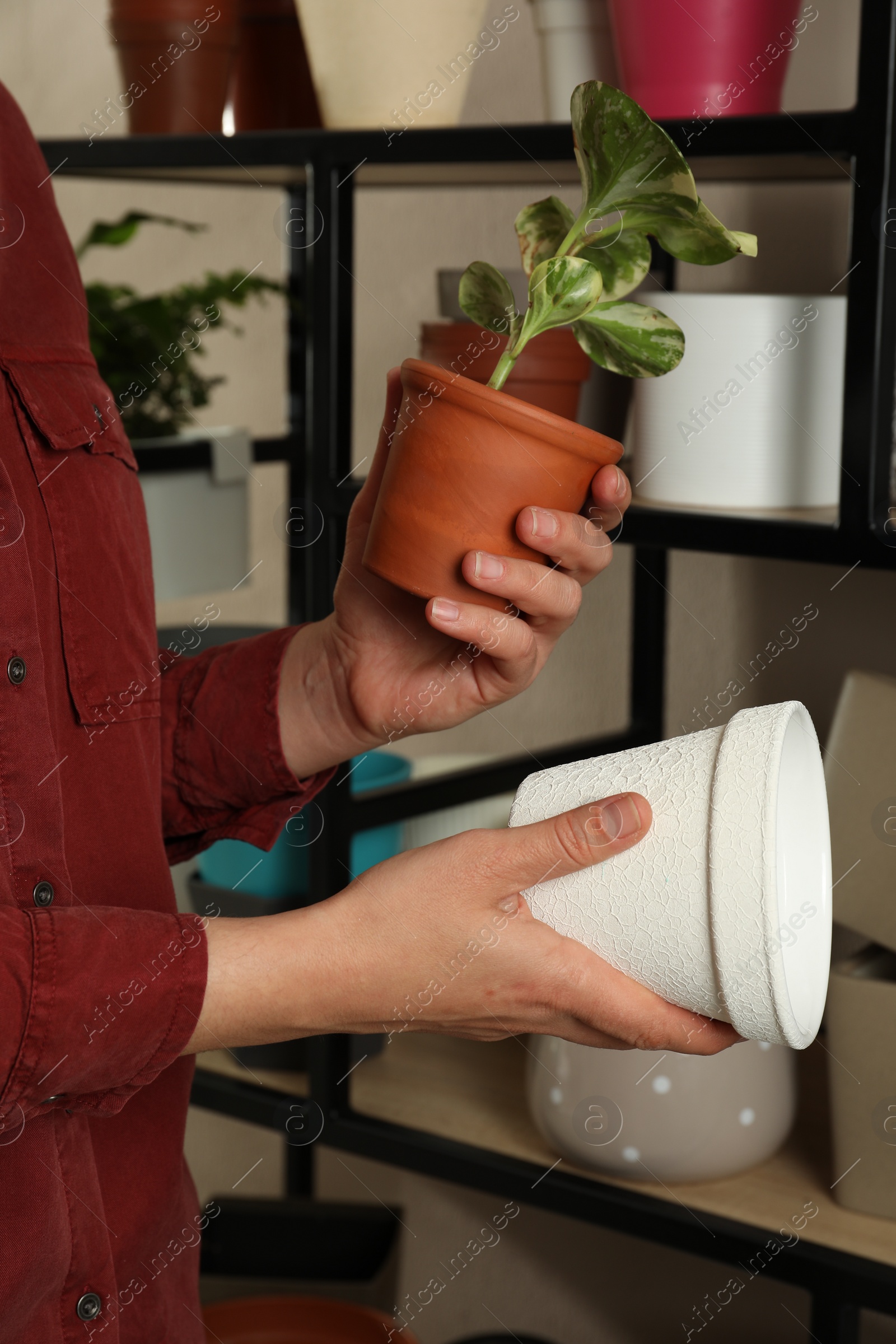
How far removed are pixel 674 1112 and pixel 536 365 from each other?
1.91 ft

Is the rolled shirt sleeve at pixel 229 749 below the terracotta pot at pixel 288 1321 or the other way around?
the other way around

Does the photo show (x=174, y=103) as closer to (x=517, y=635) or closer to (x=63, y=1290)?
(x=517, y=635)

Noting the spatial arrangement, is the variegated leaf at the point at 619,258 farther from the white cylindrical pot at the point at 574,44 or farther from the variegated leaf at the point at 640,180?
the white cylindrical pot at the point at 574,44

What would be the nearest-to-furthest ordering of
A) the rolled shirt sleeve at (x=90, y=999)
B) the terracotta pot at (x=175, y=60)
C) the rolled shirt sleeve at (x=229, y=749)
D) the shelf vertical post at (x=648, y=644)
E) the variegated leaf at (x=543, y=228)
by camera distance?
the rolled shirt sleeve at (x=90, y=999)
the variegated leaf at (x=543, y=228)
the rolled shirt sleeve at (x=229, y=749)
the terracotta pot at (x=175, y=60)
the shelf vertical post at (x=648, y=644)

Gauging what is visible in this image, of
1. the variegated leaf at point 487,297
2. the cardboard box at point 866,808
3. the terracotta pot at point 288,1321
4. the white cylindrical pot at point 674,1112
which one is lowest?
the terracotta pot at point 288,1321

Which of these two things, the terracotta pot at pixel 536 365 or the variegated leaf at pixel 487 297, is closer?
the variegated leaf at pixel 487 297

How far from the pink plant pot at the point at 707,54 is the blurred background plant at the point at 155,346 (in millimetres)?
633

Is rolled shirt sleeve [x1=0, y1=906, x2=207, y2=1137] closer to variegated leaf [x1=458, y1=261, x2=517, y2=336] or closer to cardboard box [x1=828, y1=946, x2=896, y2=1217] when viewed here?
variegated leaf [x1=458, y1=261, x2=517, y2=336]

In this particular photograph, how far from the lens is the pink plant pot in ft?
2.99

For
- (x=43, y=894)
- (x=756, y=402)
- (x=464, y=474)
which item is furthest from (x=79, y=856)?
(x=756, y=402)

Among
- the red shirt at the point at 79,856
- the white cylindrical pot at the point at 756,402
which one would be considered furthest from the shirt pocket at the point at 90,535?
the white cylindrical pot at the point at 756,402

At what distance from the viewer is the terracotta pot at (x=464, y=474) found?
2.23 ft

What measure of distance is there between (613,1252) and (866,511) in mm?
1014

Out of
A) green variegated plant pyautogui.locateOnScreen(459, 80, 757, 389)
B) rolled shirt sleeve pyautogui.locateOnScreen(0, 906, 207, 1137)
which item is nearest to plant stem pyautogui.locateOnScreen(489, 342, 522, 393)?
green variegated plant pyautogui.locateOnScreen(459, 80, 757, 389)
